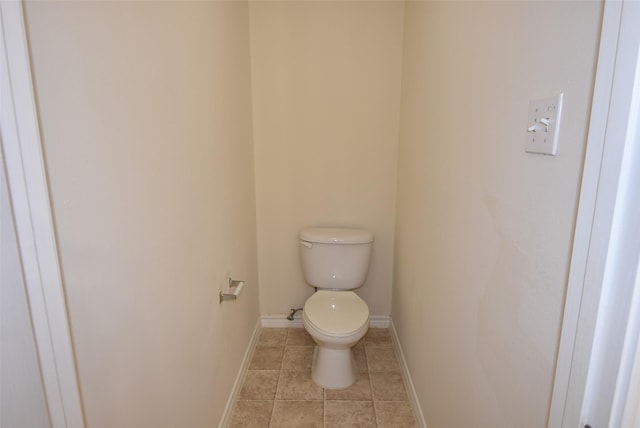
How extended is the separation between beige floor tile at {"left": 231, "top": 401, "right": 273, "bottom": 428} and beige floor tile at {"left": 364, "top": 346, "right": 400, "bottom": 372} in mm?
672

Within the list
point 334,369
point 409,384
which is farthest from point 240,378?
point 409,384

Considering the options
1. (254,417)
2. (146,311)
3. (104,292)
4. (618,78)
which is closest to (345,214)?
(254,417)

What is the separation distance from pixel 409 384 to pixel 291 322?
99 centimetres

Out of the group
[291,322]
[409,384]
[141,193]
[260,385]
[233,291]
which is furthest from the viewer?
[291,322]

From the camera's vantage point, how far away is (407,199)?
209cm

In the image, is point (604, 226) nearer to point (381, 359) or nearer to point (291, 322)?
point (381, 359)

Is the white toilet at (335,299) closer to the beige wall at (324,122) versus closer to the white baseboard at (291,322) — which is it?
the beige wall at (324,122)

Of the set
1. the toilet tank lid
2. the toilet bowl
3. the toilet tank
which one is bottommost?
the toilet bowl

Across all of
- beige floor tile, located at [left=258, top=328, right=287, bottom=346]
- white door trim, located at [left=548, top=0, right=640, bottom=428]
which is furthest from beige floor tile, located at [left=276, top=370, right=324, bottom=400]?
white door trim, located at [left=548, top=0, right=640, bottom=428]

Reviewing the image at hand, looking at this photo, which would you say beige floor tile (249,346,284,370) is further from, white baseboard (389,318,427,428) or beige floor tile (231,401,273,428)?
white baseboard (389,318,427,428)

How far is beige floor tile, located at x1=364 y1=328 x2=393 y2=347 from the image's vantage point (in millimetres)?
2475

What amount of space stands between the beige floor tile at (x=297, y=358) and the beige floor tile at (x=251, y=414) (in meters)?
0.33

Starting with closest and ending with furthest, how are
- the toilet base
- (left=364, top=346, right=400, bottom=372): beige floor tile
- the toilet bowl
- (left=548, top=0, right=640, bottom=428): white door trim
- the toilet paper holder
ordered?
(left=548, top=0, right=640, bottom=428): white door trim
the toilet paper holder
the toilet bowl
the toilet base
(left=364, top=346, right=400, bottom=372): beige floor tile

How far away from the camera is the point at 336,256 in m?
2.33
